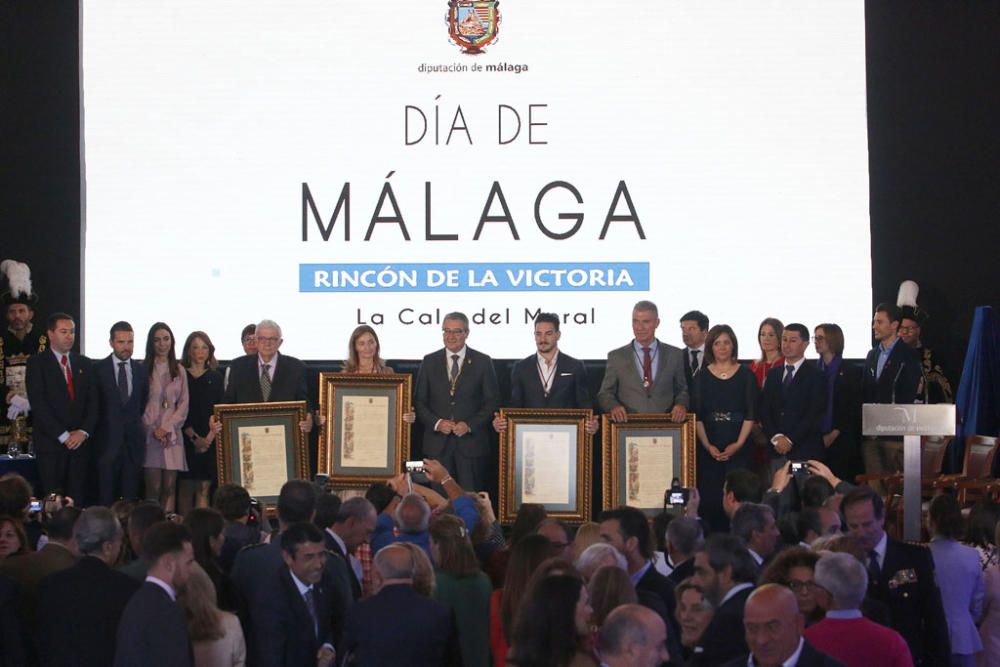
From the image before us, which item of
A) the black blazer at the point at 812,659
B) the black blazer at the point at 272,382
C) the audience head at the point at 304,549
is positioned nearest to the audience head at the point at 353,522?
the audience head at the point at 304,549

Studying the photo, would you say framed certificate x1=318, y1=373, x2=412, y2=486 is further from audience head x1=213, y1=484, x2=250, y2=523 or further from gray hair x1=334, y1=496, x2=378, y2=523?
gray hair x1=334, y1=496, x2=378, y2=523

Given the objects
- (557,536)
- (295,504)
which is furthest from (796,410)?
(295,504)

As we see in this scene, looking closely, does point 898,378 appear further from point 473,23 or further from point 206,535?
point 206,535

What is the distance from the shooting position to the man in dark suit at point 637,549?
5695mm

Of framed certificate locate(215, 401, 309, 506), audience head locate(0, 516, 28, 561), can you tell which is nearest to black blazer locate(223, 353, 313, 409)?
framed certificate locate(215, 401, 309, 506)

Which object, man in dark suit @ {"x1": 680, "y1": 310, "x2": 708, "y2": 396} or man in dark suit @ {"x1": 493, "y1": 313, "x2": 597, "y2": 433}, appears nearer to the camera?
man in dark suit @ {"x1": 493, "y1": 313, "x2": 597, "y2": 433}

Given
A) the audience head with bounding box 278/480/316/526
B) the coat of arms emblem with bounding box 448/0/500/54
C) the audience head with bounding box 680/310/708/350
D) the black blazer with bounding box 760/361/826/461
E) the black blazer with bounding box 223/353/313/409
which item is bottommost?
the audience head with bounding box 278/480/316/526

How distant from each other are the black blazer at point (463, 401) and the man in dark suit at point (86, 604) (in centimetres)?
501

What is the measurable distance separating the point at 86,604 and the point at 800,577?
7.78 feet

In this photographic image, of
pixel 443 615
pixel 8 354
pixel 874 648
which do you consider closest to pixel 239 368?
pixel 8 354

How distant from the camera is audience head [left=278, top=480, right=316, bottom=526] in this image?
6199 millimetres

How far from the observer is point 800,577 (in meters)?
5.01

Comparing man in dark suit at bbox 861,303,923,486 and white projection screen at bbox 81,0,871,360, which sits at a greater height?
white projection screen at bbox 81,0,871,360

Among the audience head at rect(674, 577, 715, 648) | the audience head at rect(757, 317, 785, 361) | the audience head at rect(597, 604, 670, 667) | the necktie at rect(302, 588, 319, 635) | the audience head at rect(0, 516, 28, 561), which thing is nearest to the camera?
the audience head at rect(597, 604, 670, 667)
